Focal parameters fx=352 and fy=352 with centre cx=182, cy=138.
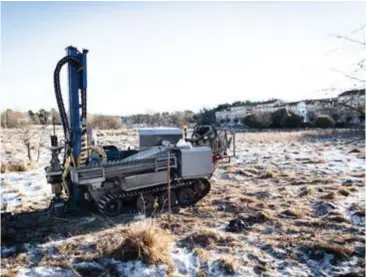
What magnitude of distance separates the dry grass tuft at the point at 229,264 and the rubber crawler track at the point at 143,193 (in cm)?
272

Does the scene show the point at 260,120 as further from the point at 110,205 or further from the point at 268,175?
the point at 110,205

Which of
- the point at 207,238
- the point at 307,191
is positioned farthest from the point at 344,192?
the point at 207,238

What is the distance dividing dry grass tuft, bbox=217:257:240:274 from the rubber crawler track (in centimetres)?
272

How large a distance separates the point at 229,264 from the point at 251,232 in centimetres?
138

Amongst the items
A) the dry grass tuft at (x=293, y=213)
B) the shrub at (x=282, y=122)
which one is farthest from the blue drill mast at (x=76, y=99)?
the shrub at (x=282, y=122)

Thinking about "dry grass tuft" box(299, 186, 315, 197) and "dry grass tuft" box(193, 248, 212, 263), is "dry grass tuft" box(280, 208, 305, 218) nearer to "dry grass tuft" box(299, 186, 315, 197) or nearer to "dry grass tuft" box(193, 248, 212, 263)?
"dry grass tuft" box(299, 186, 315, 197)

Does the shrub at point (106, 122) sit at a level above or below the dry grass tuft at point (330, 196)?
above

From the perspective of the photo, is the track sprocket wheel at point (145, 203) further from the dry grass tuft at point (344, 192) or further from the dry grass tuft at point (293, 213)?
the dry grass tuft at point (344, 192)

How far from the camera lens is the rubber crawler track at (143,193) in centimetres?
653

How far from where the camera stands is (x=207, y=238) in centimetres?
522

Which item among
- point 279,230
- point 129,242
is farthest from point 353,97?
point 279,230

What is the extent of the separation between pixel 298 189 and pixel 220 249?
4417mm

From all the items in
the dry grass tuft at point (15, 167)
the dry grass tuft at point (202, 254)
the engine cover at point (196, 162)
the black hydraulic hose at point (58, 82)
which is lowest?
the dry grass tuft at point (202, 254)

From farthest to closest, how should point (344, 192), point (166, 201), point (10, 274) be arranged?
1. point (344, 192)
2. point (166, 201)
3. point (10, 274)
